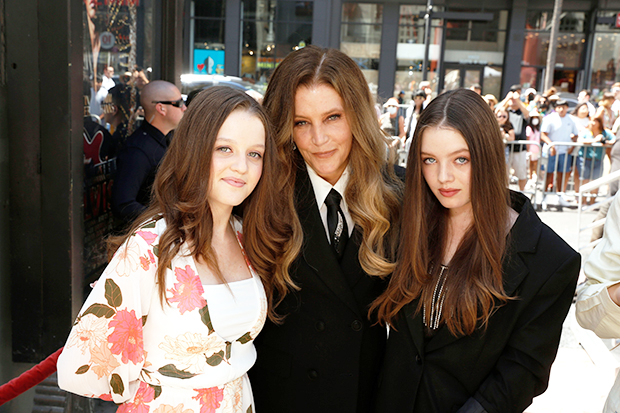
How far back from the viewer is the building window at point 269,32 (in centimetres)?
2166

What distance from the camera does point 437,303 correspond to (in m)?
2.25

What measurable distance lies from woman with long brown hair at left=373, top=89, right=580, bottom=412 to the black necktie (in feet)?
1.04

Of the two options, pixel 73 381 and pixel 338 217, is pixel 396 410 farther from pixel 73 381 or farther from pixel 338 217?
pixel 73 381

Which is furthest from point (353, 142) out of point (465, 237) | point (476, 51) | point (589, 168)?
point (476, 51)

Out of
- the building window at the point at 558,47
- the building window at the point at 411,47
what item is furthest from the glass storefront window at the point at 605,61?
the building window at the point at 411,47

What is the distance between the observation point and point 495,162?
2137mm

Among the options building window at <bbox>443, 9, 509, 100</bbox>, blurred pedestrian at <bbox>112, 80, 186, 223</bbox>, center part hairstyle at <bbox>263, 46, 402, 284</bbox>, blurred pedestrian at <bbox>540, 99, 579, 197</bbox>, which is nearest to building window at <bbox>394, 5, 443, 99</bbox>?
building window at <bbox>443, 9, 509, 100</bbox>

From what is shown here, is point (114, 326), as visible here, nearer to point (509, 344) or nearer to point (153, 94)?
point (509, 344)

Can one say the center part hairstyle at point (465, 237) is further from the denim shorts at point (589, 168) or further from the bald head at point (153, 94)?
the denim shorts at point (589, 168)

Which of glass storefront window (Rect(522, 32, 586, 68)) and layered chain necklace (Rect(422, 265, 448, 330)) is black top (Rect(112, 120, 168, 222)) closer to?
layered chain necklace (Rect(422, 265, 448, 330))

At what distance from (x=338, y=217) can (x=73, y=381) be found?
1.27 meters

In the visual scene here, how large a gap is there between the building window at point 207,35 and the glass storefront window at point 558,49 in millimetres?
11825

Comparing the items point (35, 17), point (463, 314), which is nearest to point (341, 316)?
point (463, 314)

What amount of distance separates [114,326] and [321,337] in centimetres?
95
